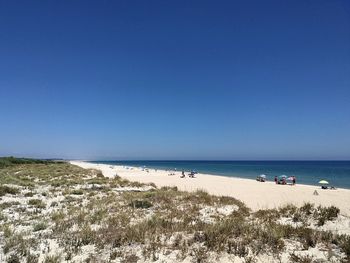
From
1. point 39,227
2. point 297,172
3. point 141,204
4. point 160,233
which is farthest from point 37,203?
point 297,172

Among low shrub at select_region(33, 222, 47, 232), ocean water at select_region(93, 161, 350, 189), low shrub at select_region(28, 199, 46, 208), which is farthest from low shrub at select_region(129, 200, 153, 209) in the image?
ocean water at select_region(93, 161, 350, 189)

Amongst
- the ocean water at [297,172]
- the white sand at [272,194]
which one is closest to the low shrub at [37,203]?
the white sand at [272,194]

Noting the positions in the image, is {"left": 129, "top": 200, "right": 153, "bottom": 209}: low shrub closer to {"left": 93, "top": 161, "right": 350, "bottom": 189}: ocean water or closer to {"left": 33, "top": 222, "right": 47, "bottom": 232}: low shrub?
{"left": 33, "top": 222, "right": 47, "bottom": 232}: low shrub

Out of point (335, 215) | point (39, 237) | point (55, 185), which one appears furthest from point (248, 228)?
point (55, 185)

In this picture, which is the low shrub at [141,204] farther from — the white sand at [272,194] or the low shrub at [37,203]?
the white sand at [272,194]

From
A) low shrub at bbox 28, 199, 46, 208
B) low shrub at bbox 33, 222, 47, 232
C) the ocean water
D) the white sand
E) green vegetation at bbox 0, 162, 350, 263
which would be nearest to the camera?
green vegetation at bbox 0, 162, 350, 263

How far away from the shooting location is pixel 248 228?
8203 mm

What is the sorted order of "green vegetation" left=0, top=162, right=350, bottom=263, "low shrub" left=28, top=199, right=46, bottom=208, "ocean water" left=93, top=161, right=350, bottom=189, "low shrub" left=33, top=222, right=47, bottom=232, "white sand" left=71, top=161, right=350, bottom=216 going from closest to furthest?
"green vegetation" left=0, top=162, right=350, bottom=263, "low shrub" left=33, top=222, right=47, bottom=232, "low shrub" left=28, top=199, right=46, bottom=208, "white sand" left=71, top=161, right=350, bottom=216, "ocean water" left=93, top=161, right=350, bottom=189

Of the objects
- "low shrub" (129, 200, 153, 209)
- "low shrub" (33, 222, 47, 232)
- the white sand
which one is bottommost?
the white sand

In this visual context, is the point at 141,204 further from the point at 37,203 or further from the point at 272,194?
the point at 272,194

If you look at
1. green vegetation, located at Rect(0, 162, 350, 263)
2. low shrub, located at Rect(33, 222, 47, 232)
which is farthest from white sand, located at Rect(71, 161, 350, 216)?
low shrub, located at Rect(33, 222, 47, 232)

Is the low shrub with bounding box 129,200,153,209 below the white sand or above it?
above

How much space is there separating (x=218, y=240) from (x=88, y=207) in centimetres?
625

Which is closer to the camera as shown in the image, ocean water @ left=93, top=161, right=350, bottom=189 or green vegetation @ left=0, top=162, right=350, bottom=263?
green vegetation @ left=0, top=162, right=350, bottom=263
